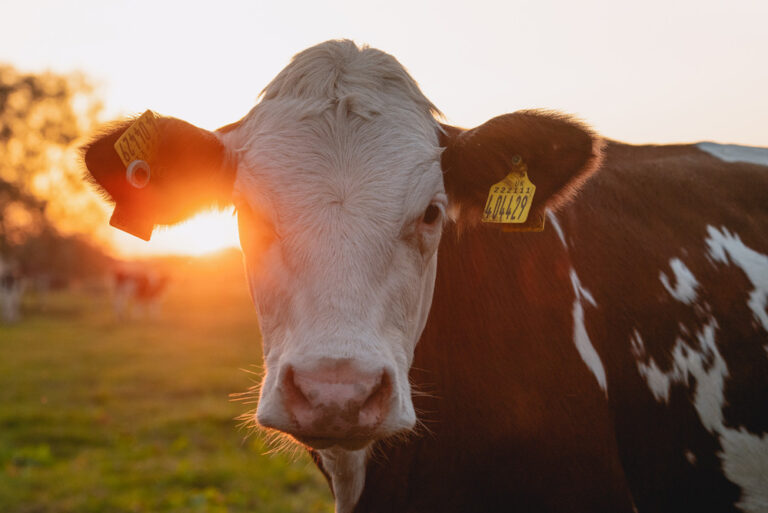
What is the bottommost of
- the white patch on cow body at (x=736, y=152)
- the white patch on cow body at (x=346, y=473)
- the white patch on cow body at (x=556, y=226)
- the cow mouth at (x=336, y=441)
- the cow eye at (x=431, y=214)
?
the white patch on cow body at (x=346, y=473)

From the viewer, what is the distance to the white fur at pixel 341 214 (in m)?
1.82

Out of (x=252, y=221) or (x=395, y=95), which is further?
(x=395, y=95)

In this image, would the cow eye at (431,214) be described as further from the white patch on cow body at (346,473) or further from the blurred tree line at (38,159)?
the blurred tree line at (38,159)

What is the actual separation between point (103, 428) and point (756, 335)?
266 inches

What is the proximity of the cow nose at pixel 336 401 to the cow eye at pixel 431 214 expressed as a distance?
67cm

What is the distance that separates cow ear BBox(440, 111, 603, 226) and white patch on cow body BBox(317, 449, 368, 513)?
111 cm

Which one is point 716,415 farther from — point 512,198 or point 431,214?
point 431,214

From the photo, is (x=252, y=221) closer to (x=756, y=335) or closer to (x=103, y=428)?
(x=756, y=335)

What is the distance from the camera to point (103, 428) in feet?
23.3

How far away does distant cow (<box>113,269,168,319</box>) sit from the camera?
24466mm

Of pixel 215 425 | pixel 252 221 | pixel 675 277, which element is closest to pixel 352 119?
pixel 252 221

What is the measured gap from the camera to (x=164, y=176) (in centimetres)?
244

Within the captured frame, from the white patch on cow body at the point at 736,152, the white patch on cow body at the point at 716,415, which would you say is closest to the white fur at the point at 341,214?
the white patch on cow body at the point at 716,415

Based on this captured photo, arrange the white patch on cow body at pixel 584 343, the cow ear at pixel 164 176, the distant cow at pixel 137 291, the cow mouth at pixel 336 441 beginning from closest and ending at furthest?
the cow mouth at pixel 336 441, the cow ear at pixel 164 176, the white patch on cow body at pixel 584 343, the distant cow at pixel 137 291
